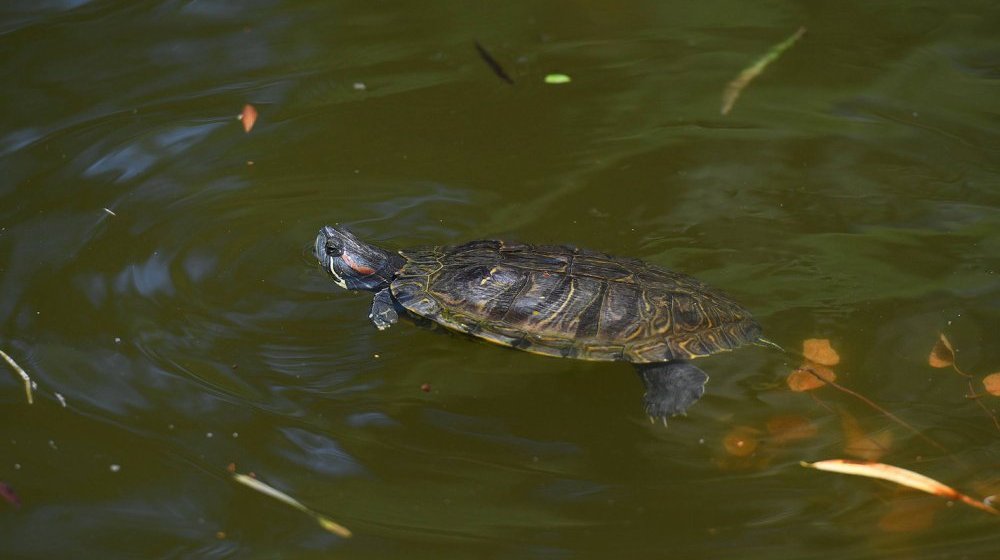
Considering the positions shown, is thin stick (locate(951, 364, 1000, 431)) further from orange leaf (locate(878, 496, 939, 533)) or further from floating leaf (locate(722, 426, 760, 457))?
floating leaf (locate(722, 426, 760, 457))

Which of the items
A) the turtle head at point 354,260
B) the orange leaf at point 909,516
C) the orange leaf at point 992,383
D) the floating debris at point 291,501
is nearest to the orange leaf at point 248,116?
the turtle head at point 354,260

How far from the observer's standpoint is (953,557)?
3230mm

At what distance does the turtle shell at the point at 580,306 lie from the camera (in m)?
3.76

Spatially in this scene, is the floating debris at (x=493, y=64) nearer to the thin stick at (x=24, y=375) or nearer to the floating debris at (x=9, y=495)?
the thin stick at (x=24, y=375)

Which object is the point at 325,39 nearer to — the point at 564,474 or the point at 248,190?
the point at 248,190

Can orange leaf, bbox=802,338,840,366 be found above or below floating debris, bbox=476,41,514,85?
below

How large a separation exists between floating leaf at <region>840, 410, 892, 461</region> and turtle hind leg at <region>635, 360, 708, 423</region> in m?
0.61

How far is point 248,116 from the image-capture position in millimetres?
5484

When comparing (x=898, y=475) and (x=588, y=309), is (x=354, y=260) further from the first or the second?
(x=898, y=475)

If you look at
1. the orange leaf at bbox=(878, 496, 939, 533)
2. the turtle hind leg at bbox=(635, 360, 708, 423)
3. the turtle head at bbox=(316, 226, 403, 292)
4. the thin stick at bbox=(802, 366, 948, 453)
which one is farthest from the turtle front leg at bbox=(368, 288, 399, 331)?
the orange leaf at bbox=(878, 496, 939, 533)

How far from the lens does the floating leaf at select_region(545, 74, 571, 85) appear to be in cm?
564

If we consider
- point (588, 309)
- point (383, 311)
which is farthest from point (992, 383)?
point (383, 311)

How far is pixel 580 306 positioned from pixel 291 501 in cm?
139

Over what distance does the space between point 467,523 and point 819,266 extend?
2.17 m
